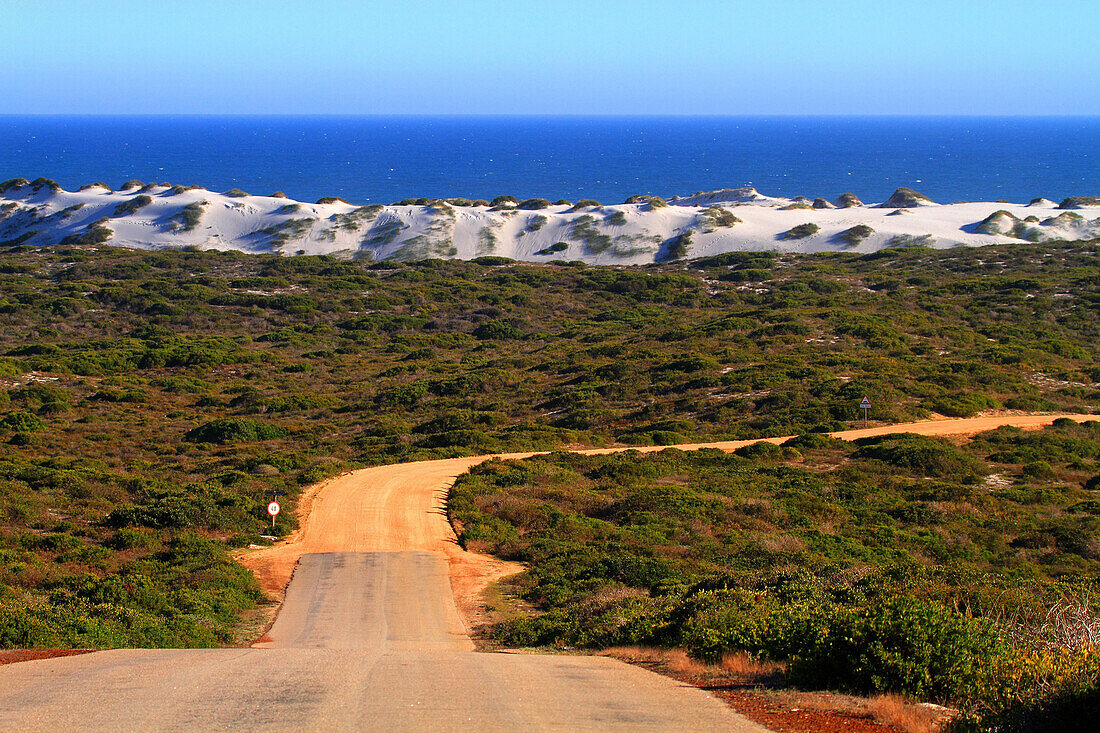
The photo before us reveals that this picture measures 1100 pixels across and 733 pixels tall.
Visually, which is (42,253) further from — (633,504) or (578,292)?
(633,504)

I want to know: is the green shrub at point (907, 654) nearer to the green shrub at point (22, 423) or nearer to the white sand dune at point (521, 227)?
the green shrub at point (22, 423)

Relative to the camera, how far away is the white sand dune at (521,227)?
83.4 m

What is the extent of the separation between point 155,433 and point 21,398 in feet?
25.6

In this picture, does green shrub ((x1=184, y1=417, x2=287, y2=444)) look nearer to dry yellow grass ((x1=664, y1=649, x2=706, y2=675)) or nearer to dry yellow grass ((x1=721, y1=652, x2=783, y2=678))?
dry yellow grass ((x1=664, y1=649, x2=706, y2=675))

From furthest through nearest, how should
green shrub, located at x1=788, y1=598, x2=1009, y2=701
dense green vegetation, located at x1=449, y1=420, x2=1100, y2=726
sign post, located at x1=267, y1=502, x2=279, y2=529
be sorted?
1. sign post, located at x1=267, y1=502, x2=279, y2=529
2. dense green vegetation, located at x1=449, y1=420, x2=1100, y2=726
3. green shrub, located at x1=788, y1=598, x2=1009, y2=701

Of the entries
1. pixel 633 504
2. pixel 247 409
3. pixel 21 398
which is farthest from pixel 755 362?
pixel 21 398

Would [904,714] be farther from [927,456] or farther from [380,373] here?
[380,373]

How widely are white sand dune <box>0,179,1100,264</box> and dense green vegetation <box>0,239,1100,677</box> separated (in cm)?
1105

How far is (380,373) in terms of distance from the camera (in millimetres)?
42656

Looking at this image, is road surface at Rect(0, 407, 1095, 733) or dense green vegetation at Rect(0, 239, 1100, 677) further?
dense green vegetation at Rect(0, 239, 1100, 677)

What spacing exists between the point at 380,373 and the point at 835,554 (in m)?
29.3

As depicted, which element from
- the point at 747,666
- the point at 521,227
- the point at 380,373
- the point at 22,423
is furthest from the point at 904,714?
the point at 521,227

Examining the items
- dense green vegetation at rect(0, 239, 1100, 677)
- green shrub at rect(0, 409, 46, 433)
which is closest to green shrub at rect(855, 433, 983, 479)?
dense green vegetation at rect(0, 239, 1100, 677)

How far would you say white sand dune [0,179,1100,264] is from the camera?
274 ft
